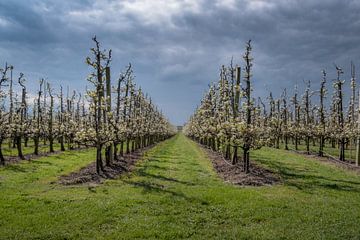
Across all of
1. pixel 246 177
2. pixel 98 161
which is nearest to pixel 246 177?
pixel 246 177

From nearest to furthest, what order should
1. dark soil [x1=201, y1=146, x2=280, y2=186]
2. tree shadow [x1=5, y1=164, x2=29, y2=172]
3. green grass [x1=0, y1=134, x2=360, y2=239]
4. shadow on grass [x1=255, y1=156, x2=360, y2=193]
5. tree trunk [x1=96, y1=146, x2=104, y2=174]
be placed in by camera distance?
green grass [x1=0, y1=134, x2=360, y2=239] → shadow on grass [x1=255, y1=156, x2=360, y2=193] → dark soil [x1=201, y1=146, x2=280, y2=186] → tree trunk [x1=96, y1=146, x2=104, y2=174] → tree shadow [x1=5, y1=164, x2=29, y2=172]

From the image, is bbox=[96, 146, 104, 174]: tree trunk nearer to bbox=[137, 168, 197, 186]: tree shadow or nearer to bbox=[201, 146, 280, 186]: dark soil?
bbox=[137, 168, 197, 186]: tree shadow

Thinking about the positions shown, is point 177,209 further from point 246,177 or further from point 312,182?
point 312,182

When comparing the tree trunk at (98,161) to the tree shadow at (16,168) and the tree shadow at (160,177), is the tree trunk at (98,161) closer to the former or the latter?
the tree shadow at (160,177)

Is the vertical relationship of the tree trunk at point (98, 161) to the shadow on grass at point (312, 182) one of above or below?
above

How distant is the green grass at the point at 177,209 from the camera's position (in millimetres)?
9656

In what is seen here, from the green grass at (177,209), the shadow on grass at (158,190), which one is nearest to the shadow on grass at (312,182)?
the green grass at (177,209)

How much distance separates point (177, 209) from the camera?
39.4 feet

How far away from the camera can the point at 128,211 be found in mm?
11664

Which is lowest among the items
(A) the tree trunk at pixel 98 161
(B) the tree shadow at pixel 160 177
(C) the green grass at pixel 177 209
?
(C) the green grass at pixel 177 209

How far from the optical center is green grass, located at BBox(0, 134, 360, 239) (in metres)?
9.66

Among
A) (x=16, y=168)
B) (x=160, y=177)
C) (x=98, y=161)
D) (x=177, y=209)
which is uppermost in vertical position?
(x=98, y=161)

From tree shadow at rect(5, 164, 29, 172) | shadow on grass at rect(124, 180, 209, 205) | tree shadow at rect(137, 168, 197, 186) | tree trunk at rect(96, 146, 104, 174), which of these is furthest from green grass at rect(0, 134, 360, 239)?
tree shadow at rect(5, 164, 29, 172)

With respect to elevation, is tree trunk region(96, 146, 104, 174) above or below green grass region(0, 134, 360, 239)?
above
